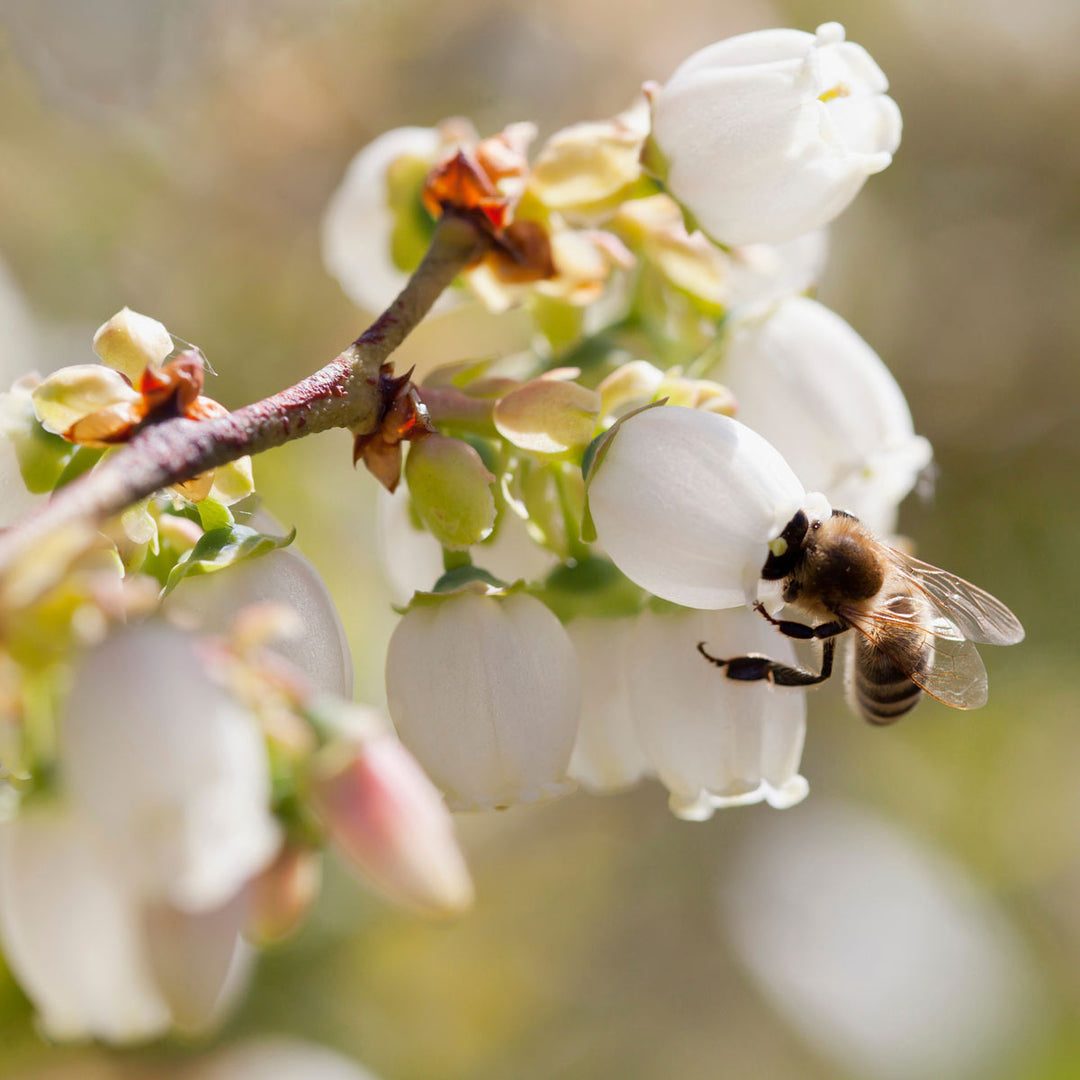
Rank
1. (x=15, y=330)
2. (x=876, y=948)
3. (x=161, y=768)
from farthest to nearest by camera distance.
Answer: (x=876, y=948), (x=15, y=330), (x=161, y=768)

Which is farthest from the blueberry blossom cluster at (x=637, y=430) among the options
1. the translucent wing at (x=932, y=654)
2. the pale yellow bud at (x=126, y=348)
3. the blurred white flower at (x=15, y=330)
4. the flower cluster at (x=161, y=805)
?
the blurred white flower at (x=15, y=330)

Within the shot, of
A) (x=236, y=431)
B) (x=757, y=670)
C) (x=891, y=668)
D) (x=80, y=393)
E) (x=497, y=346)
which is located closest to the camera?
(x=236, y=431)

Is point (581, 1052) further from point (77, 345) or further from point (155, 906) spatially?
point (155, 906)

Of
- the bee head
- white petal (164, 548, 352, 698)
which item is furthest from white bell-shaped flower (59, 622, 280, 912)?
the bee head

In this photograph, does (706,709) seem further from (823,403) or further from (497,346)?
(497,346)

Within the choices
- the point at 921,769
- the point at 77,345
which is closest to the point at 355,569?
the point at 77,345

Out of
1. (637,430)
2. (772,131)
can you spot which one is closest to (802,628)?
(637,430)

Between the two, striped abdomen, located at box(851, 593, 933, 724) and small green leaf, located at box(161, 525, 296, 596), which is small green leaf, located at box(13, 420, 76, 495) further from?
striped abdomen, located at box(851, 593, 933, 724)
